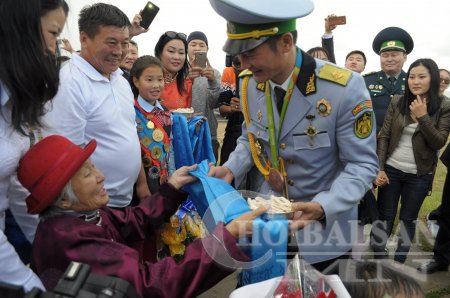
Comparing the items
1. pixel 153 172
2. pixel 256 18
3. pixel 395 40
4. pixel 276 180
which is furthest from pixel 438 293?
pixel 256 18

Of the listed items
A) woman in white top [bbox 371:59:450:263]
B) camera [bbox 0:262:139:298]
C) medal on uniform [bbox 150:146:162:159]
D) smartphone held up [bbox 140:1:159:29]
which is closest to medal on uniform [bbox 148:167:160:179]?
medal on uniform [bbox 150:146:162:159]

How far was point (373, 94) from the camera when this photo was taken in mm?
4723

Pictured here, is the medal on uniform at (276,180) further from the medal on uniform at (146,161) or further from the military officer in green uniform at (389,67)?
the military officer in green uniform at (389,67)

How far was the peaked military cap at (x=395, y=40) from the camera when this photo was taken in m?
4.63

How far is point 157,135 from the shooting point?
3205 mm

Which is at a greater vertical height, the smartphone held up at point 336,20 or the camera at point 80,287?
the smartphone held up at point 336,20

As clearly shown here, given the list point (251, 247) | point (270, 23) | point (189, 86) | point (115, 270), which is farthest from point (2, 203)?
point (189, 86)

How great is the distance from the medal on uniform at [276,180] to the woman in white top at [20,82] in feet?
4.01

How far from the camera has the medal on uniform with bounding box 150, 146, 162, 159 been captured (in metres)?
3.17

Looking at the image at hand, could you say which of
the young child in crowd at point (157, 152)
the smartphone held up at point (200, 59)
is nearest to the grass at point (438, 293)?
the young child in crowd at point (157, 152)

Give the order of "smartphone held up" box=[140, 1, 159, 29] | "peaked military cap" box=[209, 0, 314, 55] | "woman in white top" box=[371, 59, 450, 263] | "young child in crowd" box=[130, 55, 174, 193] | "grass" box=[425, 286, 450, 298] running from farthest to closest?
1. "smartphone held up" box=[140, 1, 159, 29]
2. "woman in white top" box=[371, 59, 450, 263]
3. "grass" box=[425, 286, 450, 298]
4. "young child in crowd" box=[130, 55, 174, 193]
5. "peaked military cap" box=[209, 0, 314, 55]

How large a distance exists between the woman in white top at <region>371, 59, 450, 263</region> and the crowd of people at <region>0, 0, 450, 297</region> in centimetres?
180

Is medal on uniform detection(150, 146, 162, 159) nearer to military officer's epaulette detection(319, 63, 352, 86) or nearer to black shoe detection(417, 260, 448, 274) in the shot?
military officer's epaulette detection(319, 63, 352, 86)

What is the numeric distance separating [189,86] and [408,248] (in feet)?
9.92
